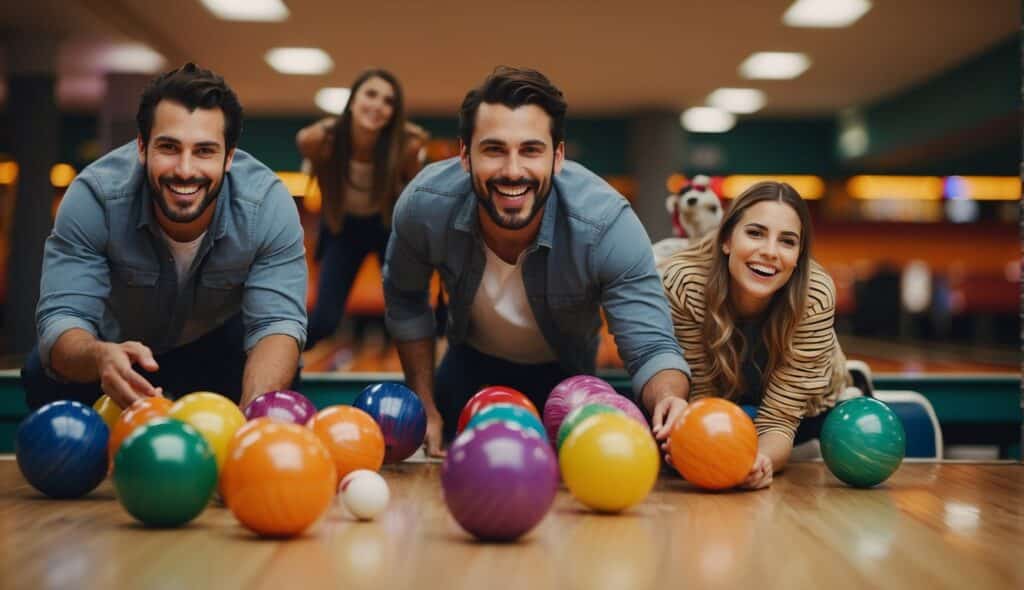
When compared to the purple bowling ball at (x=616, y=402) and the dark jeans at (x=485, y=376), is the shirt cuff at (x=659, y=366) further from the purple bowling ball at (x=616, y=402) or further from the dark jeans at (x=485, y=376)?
the dark jeans at (x=485, y=376)

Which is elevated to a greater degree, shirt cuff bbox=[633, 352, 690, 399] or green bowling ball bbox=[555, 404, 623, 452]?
shirt cuff bbox=[633, 352, 690, 399]

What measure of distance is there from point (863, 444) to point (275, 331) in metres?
1.52

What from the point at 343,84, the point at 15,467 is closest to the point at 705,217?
the point at 15,467

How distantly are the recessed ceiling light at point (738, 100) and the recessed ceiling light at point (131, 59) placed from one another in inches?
219

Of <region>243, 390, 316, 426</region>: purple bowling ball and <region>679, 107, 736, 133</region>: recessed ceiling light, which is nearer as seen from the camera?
<region>243, 390, 316, 426</region>: purple bowling ball

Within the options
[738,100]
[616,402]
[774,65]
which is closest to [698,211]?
[616,402]

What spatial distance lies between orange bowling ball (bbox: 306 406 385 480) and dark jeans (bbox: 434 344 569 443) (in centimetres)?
106

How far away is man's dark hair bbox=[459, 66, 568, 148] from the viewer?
8.41 ft

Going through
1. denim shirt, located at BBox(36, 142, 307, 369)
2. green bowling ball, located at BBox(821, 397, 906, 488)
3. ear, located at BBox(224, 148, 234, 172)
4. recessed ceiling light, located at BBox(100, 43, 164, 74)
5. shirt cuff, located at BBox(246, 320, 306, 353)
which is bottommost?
green bowling ball, located at BBox(821, 397, 906, 488)

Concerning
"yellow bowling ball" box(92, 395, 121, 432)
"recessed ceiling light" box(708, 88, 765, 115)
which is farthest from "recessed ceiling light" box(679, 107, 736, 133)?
"yellow bowling ball" box(92, 395, 121, 432)

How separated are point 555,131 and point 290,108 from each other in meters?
9.89

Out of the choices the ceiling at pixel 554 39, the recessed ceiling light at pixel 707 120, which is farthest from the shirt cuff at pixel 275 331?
the recessed ceiling light at pixel 707 120

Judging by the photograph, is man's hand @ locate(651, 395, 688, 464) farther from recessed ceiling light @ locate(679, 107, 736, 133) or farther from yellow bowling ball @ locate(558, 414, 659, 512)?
recessed ceiling light @ locate(679, 107, 736, 133)

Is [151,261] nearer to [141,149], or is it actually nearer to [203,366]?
[141,149]
